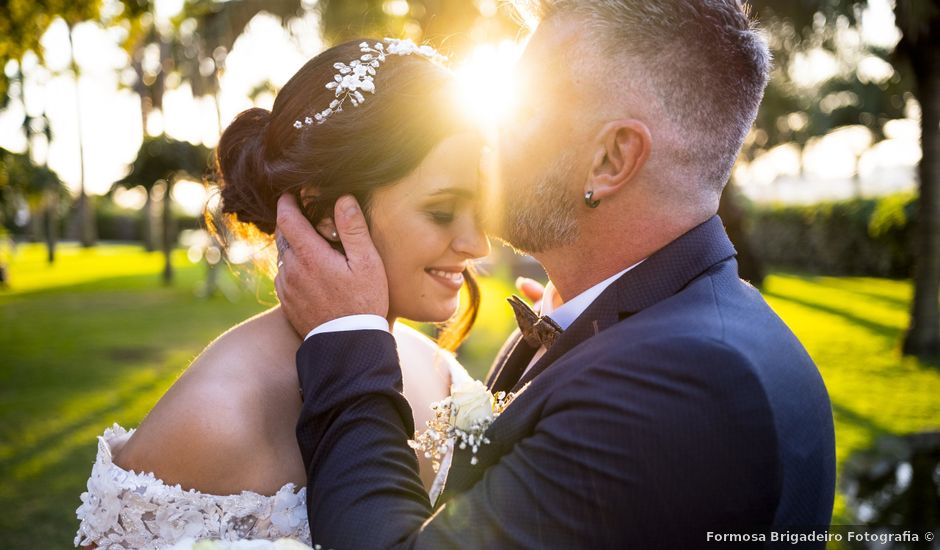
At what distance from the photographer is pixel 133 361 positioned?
1334cm

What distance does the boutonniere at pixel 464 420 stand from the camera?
2158mm

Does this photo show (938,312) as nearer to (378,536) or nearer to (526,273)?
(378,536)

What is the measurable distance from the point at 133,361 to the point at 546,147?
1267 cm

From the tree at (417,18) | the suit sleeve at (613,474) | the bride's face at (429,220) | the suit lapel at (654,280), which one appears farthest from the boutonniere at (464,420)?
the tree at (417,18)

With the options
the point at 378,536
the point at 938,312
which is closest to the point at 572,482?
the point at 378,536

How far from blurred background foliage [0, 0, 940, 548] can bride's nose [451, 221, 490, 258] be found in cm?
100

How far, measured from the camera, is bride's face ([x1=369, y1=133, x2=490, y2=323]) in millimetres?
3023

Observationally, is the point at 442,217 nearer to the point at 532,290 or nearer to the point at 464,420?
the point at 532,290

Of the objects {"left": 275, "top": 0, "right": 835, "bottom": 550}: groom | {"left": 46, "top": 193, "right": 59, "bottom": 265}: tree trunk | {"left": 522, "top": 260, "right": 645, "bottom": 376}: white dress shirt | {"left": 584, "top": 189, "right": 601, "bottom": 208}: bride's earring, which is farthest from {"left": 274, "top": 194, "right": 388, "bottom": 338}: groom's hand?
{"left": 46, "top": 193, "right": 59, "bottom": 265}: tree trunk

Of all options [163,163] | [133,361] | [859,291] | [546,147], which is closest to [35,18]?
[133,361]

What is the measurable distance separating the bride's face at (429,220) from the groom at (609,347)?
0.23m

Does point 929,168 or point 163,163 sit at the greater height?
point 929,168

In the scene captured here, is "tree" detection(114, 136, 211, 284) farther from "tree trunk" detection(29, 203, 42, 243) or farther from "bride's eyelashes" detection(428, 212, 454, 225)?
"tree trunk" detection(29, 203, 42, 243)

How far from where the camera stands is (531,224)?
2.55 meters
